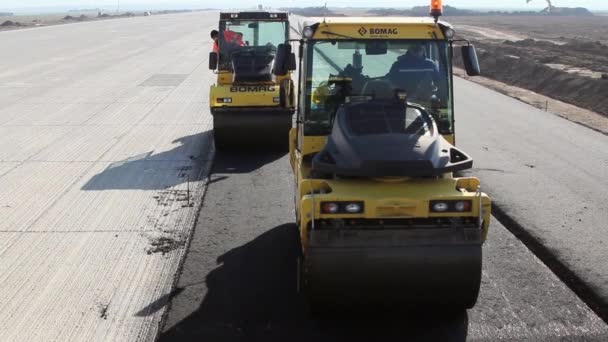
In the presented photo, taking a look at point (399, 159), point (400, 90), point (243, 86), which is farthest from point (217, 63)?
point (399, 159)

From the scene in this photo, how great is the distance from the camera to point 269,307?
623 cm

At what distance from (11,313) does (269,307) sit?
2.30 meters

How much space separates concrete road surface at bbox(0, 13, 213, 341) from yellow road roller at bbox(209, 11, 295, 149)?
33.4 inches

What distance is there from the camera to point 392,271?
547 cm

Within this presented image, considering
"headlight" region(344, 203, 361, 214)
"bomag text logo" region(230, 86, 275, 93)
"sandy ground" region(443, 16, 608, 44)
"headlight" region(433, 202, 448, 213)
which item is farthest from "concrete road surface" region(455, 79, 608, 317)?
"sandy ground" region(443, 16, 608, 44)

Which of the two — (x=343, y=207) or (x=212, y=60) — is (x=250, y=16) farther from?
(x=343, y=207)

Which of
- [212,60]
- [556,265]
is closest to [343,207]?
[556,265]

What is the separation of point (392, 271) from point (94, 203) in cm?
541

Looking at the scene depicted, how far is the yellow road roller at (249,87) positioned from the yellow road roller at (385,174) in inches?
171

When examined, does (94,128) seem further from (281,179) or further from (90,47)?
(90,47)

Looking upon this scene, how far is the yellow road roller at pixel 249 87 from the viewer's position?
39.2 feet

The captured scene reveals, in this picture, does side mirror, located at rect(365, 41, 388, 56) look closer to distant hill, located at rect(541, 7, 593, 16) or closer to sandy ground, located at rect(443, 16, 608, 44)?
sandy ground, located at rect(443, 16, 608, 44)

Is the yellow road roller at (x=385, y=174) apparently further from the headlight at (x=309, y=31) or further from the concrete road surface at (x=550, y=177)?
the concrete road surface at (x=550, y=177)

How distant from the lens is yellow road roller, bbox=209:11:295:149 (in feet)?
39.2
